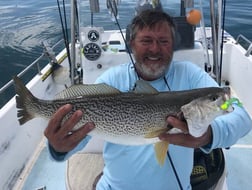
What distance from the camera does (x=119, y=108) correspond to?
1.60m

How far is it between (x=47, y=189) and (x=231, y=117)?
205 cm

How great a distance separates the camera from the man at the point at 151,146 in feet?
5.67

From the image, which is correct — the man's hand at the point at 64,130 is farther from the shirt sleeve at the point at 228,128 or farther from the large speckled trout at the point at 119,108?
the shirt sleeve at the point at 228,128

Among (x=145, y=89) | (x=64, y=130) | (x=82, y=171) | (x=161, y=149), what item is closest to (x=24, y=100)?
(x=64, y=130)

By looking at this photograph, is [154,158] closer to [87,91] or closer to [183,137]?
[183,137]

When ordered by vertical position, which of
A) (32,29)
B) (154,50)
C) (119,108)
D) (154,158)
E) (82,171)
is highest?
(154,50)

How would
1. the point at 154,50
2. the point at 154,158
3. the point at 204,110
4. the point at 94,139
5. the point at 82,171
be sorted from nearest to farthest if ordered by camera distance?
1. the point at 204,110
2. the point at 154,158
3. the point at 154,50
4. the point at 82,171
5. the point at 94,139

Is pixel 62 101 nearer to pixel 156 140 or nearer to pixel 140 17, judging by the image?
pixel 156 140

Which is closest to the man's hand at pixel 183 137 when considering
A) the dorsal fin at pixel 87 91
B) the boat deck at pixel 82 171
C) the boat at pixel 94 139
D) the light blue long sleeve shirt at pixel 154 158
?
the light blue long sleeve shirt at pixel 154 158

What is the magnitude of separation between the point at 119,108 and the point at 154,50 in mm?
543

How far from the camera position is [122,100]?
161 centimetres

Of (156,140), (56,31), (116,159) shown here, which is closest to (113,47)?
(116,159)

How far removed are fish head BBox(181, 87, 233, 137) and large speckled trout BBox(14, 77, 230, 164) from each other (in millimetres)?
61

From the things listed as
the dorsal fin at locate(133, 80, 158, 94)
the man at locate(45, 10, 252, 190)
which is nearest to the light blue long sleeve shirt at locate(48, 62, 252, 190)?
the man at locate(45, 10, 252, 190)
